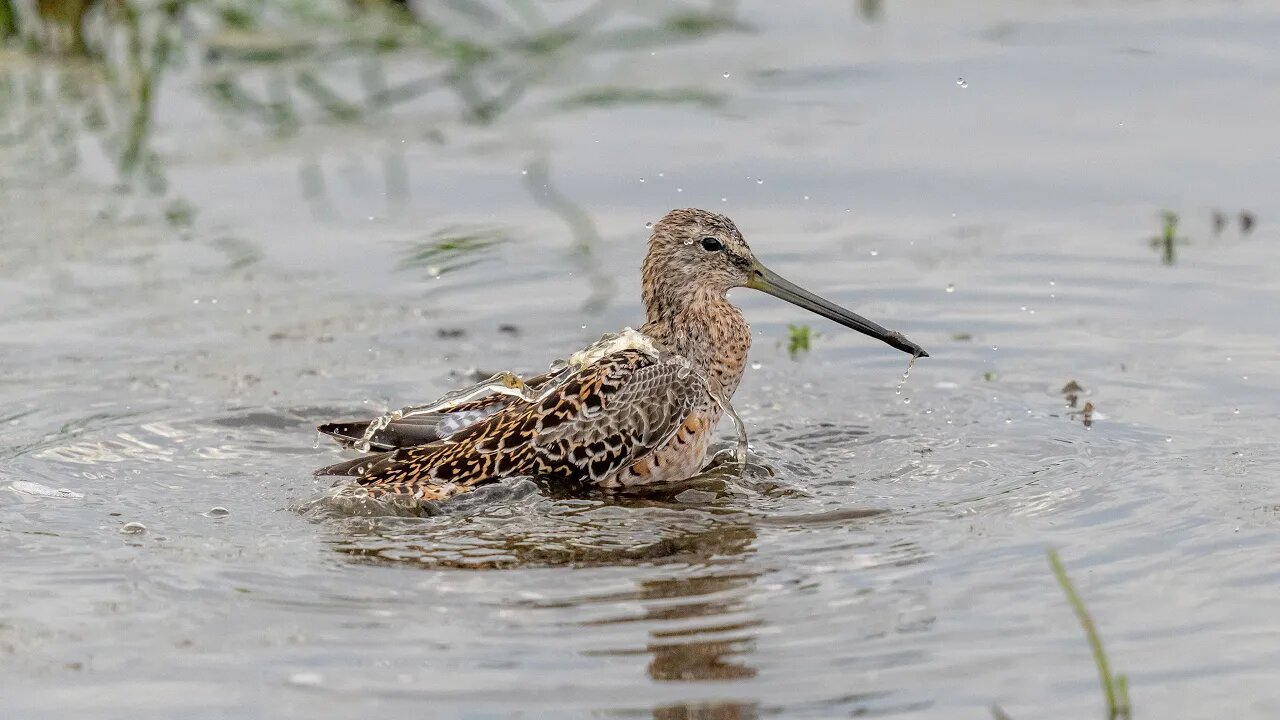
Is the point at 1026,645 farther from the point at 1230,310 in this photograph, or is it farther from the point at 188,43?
the point at 188,43

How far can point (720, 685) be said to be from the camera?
4941mm

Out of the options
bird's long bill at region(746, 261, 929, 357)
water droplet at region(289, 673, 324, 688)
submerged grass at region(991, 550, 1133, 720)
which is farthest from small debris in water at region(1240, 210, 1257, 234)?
water droplet at region(289, 673, 324, 688)

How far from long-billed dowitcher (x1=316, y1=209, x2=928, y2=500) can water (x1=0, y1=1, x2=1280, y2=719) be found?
0.52ft

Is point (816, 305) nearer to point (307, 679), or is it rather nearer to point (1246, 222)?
point (1246, 222)

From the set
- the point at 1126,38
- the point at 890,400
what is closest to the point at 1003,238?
the point at 890,400

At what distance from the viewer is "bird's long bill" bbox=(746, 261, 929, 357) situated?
23.9 feet

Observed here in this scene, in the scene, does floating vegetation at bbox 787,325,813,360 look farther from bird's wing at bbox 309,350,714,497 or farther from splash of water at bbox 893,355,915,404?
bird's wing at bbox 309,350,714,497

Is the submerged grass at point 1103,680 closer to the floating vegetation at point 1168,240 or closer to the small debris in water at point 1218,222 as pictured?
the floating vegetation at point 1168,240

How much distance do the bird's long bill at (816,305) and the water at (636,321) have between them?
1.14ft

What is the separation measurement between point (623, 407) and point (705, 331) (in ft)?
2.30

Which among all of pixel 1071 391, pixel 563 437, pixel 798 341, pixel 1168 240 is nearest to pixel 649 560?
pixel 563 437

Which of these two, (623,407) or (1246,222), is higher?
(1246,222)

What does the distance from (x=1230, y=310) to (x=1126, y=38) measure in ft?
12.0

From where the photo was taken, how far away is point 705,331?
7344mm
